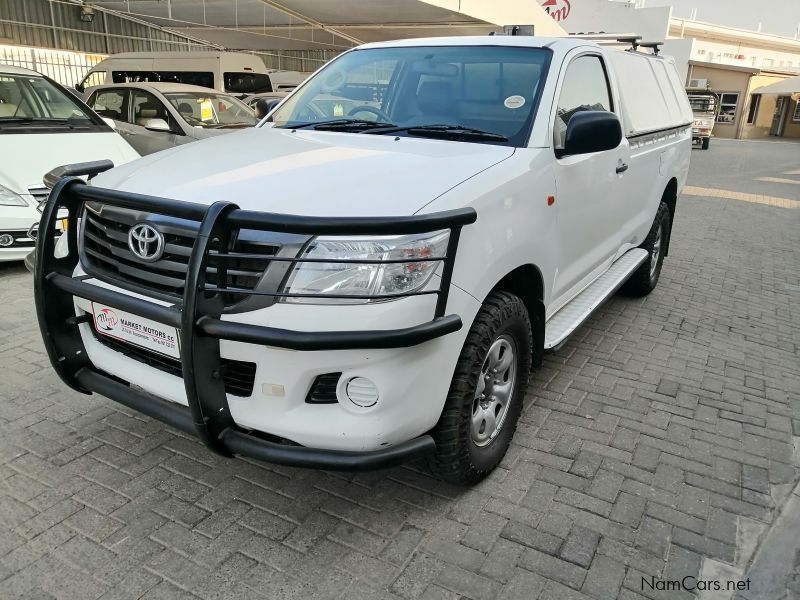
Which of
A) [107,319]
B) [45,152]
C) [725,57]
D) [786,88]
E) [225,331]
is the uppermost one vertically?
[725,57]

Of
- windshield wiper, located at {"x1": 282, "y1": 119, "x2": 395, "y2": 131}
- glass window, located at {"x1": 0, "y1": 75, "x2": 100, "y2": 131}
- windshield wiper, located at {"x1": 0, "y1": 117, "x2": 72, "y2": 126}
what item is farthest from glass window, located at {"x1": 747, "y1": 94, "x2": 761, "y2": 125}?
windshield wiper, located at {"x1": 282, "y1": 119, "x2": 395, "y2": 131}

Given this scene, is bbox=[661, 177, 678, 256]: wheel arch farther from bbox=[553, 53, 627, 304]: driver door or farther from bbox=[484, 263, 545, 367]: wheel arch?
bbox=[484, 263, 545, 367]: wheel arch

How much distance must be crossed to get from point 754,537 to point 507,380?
1223 mm

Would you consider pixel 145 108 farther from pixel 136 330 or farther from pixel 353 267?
pixel 353 267

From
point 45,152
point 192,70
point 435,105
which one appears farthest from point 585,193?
point 192,70

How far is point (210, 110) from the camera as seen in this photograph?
10.2m

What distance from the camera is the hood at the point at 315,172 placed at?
244cm

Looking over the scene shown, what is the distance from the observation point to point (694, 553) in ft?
8.60

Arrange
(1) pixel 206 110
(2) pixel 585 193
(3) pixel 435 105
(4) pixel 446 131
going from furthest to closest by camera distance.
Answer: (1) pixel 206 110, (2) pixel 585 193, (3) pixel 435 105, (4) pixel 446 131

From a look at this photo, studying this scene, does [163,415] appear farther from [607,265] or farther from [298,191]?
[607,265]

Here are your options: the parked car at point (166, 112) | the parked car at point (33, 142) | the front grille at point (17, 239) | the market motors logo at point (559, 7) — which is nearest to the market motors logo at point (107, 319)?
the parked car at point (33, 142)

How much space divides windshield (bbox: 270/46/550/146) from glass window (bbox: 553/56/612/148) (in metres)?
0.18

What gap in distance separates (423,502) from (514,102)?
209cm

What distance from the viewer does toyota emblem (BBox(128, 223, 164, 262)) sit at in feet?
8.18
